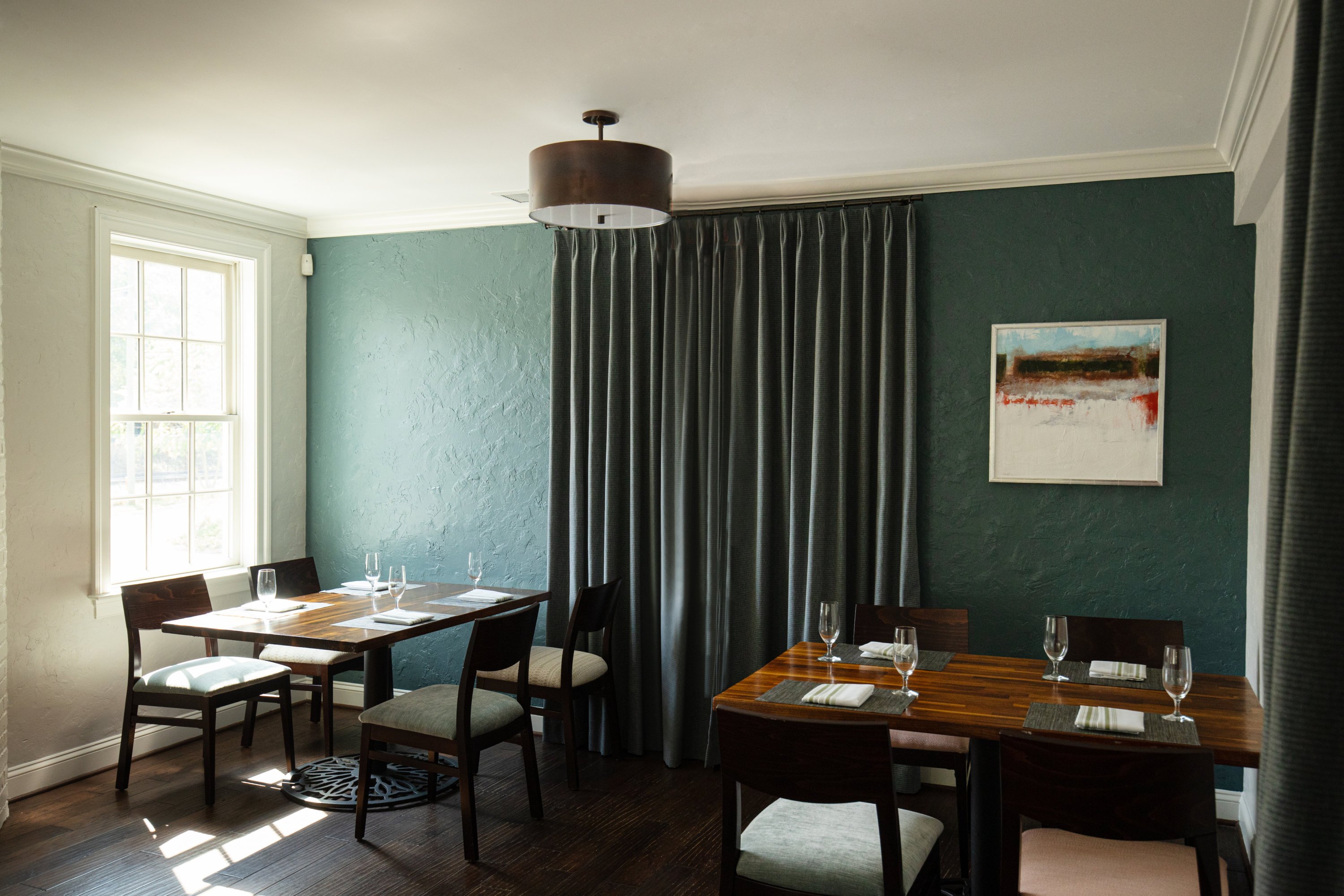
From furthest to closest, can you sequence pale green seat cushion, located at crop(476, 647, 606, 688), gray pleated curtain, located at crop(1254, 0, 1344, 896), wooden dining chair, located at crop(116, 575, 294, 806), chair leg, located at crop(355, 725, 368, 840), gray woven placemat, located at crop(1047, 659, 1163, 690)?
pale green seat cushion, located at crop(476, 647, 606, 688) < wooden dining chair, located at crop(116, 575, 294, 806) < chair leg, located at crop(355, 725, 368, 840) < gray woven placemat, located at crop(1047, 659, 1163, 690) < gray pleated curtain, located at crop(1254, 0, 1344, 896)

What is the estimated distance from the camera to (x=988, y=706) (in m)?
2.49

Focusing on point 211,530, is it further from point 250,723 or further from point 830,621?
point 830,621

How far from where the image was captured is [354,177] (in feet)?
14.3

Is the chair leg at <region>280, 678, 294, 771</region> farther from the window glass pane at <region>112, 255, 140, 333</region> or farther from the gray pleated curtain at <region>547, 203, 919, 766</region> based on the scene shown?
the window glass pane at <region>112, 255, 140, 333</region>

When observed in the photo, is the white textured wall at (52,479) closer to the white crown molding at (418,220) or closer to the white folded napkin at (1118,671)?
the white crown molding at (418,220)

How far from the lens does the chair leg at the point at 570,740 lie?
3973 mm

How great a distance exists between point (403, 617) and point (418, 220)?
229 centimetres

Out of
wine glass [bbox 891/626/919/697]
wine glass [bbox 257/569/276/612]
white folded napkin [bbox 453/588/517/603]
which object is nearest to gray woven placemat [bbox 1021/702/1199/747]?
wine glass [bbox 891/626/919/697]

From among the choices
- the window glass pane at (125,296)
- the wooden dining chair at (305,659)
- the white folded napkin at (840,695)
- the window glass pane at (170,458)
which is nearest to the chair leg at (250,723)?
the wooden dining chair at (305,659)

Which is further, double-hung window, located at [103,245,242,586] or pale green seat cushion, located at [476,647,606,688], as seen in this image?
double-hung window, located at [103,245,242,586]

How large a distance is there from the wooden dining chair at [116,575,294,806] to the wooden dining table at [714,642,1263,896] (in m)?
→ 2.32

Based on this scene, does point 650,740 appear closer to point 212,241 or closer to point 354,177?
point 354,177

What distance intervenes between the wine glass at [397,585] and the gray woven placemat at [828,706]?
1983mm

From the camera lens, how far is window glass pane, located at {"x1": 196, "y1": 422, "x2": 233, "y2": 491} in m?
4.94
